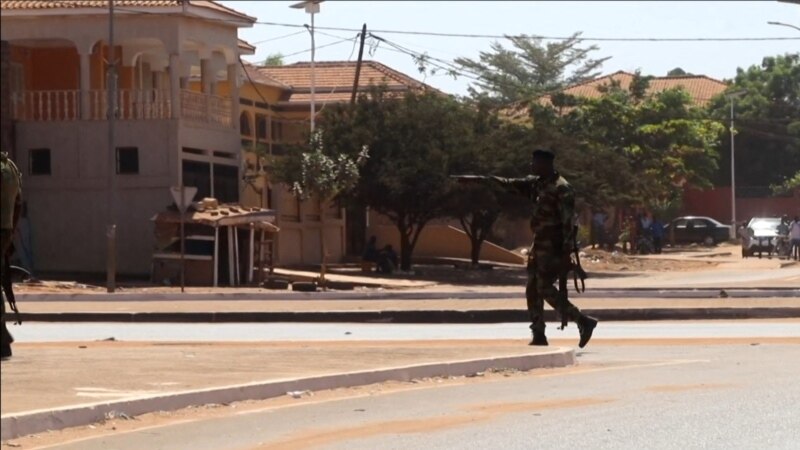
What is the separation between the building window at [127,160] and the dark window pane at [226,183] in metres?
3.46

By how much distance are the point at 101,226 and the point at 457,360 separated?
29.7 metres

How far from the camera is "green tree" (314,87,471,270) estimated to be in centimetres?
4672

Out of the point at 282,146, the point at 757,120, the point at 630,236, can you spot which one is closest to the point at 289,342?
the point at 282,146

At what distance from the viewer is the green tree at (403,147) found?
46.7m

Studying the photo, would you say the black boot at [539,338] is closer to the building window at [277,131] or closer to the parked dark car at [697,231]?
the building window at [277,131]

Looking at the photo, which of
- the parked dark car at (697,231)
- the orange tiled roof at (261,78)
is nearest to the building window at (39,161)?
the orange tiled roof at (261,78)

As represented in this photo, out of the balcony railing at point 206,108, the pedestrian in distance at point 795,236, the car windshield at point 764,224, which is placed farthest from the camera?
the car windshield at point 764,224

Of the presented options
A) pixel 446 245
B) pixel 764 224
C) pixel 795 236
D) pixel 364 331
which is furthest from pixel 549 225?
pixel 764 224

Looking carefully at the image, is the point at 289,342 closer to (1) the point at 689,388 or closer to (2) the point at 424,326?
(2) the point at 424,326

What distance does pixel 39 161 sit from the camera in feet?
145

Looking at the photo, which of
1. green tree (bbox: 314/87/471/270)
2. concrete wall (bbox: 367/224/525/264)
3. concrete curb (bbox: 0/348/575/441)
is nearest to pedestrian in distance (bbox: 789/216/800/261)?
concrete wall (bbox: 367/224/525/264)

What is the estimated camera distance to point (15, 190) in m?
12.8

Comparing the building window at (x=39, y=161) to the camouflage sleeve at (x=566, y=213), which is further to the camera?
Answer: the building window at (x=39, y=161)

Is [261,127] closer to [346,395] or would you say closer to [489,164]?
[489,164]
